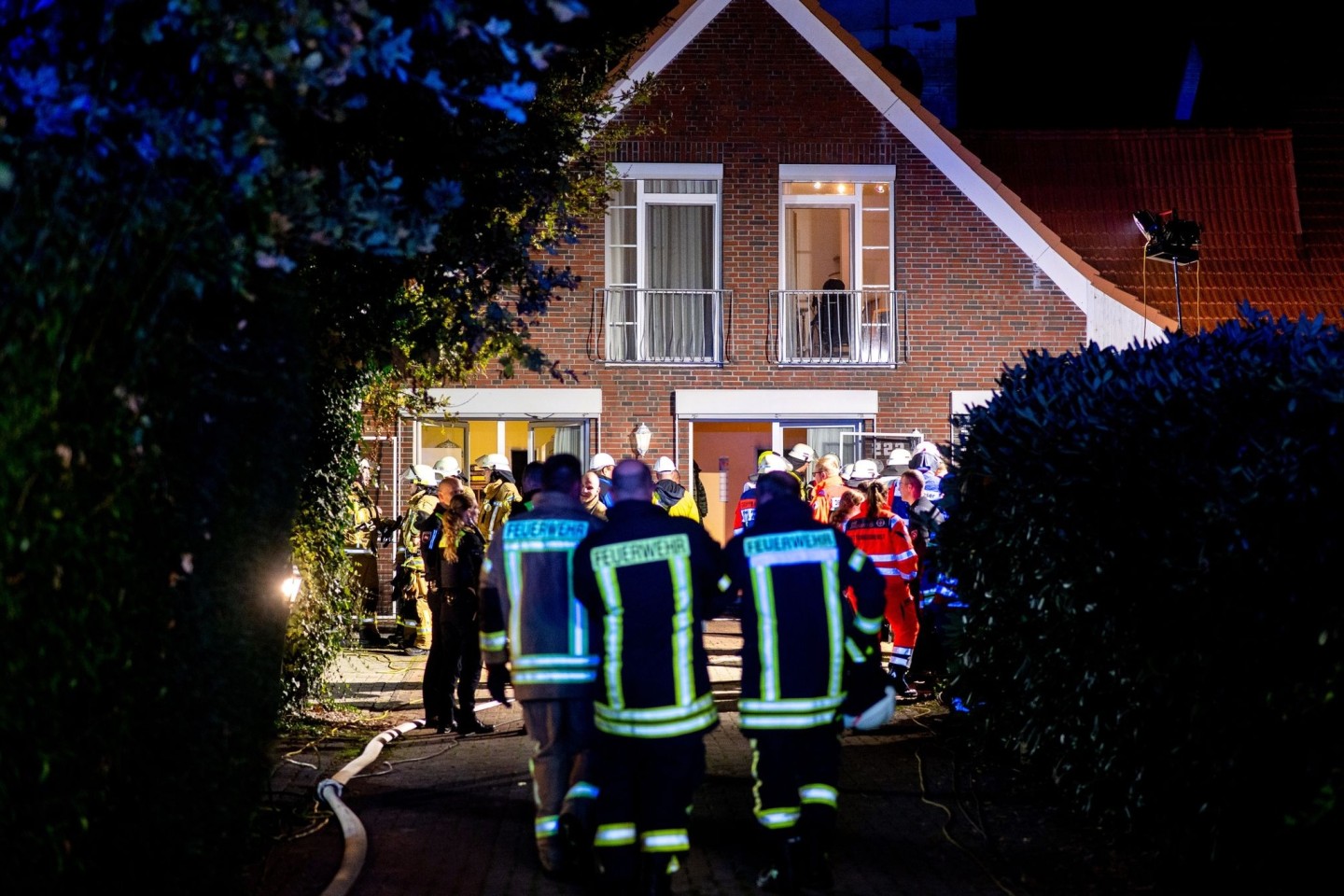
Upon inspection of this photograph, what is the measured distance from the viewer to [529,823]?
25.7 feet

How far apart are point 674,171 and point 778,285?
2260 millimetres

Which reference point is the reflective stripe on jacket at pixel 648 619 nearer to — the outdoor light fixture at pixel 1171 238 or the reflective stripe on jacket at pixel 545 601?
the reflective stripe on jacket at pixel 545 601

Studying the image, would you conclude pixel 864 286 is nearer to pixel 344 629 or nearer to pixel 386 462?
pixel 386 462

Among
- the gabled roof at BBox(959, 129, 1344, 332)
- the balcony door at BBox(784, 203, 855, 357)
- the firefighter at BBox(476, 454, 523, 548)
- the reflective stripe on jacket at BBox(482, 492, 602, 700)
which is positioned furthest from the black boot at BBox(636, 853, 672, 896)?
the gabled roof at BBox(959, 129, 1344, 332)

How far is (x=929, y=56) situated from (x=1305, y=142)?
22.2 feet

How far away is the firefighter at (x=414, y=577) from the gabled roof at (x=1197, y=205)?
Answer: 11495 millimetres

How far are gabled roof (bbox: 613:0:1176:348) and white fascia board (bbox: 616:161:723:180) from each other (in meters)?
1.16

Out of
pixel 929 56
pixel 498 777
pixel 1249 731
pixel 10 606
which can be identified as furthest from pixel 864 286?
pixel 10 606

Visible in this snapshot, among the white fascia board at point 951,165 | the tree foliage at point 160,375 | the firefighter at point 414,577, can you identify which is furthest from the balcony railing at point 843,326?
the tree foliage at point 160,375

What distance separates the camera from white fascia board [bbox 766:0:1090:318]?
64.5 feet

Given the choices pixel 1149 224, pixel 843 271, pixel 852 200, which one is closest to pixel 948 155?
pixel 852 200

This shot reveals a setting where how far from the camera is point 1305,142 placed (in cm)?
2345

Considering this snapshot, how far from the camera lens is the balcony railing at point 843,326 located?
65.4 feet

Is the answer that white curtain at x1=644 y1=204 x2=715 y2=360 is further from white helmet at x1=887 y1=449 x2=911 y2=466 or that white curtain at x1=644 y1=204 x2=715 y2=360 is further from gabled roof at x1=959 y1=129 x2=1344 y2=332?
gabled roof at x1=959 y1=129 x2=1344 y2=332
